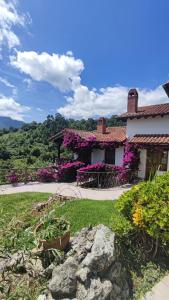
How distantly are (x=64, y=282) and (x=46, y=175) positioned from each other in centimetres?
1317

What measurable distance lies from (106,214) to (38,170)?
32.8 feet

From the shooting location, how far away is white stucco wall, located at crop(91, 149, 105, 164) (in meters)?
19.0

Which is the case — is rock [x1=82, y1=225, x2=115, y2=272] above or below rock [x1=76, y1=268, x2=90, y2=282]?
above

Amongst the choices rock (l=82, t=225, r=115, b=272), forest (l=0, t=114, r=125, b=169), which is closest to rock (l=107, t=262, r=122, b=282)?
rock (l=82, t=225, r=115, b=272)

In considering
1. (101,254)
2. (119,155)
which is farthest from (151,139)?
(101,254)

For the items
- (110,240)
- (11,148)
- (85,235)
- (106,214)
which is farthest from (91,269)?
(11,148)

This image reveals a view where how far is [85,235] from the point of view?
483cm

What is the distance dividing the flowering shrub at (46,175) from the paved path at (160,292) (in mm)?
13010

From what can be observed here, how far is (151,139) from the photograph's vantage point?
15.3 m

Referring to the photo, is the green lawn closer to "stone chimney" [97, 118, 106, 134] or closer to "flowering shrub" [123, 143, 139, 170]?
"flowering shrub" [123, 143, 139, 170]

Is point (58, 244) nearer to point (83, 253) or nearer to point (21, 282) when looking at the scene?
point (83, 253)

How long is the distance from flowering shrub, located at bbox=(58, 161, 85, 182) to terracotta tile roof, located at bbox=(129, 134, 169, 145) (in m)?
4.47

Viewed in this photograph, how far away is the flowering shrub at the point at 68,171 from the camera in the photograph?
55.1 ft

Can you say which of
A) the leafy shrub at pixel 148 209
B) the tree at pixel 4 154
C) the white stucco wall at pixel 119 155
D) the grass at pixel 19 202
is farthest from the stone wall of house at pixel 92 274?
the tree at pixel 4 154
